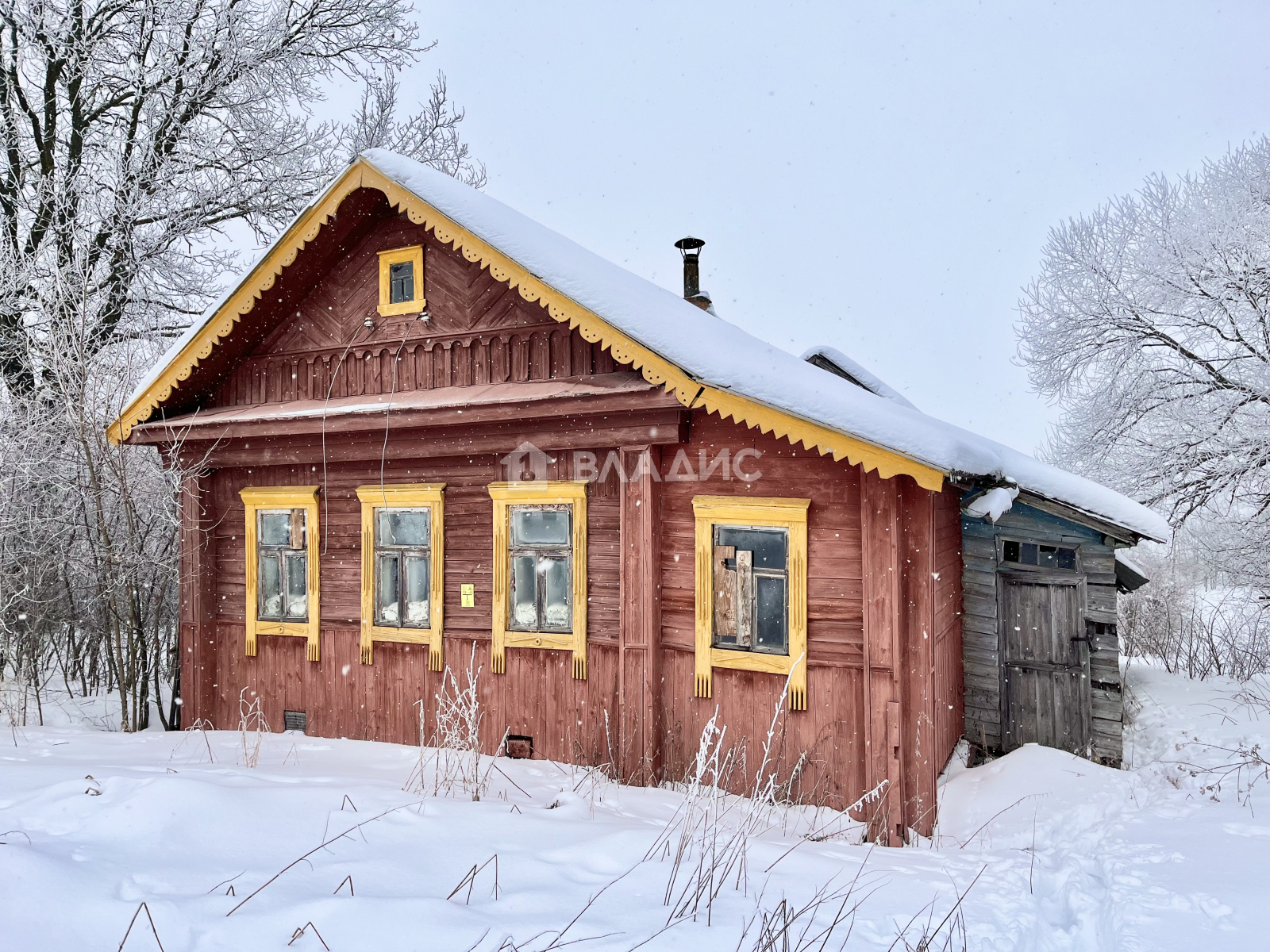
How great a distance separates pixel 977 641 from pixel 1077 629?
1008mm

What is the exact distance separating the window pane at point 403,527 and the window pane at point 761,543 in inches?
121

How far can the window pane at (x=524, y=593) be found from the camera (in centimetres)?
714

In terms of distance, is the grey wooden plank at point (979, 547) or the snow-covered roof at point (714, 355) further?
the grey wooden plank at point (979, 547)

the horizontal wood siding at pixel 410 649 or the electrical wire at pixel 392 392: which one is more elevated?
the electrical wire at pixel 392 392

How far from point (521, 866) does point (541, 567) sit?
3.92m

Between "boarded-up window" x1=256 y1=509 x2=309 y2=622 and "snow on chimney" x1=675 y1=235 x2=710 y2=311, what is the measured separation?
5.44 m

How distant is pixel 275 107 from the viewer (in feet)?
42.3

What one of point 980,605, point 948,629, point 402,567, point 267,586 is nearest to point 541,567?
point 402,567

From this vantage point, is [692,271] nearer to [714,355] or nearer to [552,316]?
[552,316]

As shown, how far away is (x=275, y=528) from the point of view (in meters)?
8.30

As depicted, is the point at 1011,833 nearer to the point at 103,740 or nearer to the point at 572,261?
the point at 572,261

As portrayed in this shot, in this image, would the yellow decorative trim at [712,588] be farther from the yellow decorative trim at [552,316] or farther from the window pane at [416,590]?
the window pane at [416,590]

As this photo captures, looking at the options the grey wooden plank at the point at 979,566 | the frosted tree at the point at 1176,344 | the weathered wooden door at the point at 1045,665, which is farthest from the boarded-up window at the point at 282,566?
A: the frosted tree at the point at 1176,344

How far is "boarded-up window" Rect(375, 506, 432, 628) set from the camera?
7629 mm
